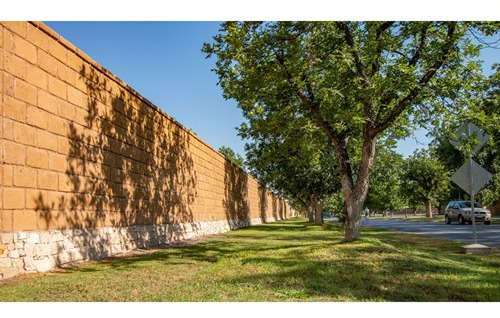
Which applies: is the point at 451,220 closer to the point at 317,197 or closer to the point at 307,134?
the point at 317,197

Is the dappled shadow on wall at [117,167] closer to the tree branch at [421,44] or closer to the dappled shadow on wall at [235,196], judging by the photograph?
the tree branch at [421,44]

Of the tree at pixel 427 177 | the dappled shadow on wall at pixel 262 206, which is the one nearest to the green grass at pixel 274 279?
the dappled shadow on wall at pixel 262 206

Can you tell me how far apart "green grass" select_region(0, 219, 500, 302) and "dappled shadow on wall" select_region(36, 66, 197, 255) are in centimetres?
134

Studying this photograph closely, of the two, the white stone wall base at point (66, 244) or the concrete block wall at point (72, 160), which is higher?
the concrete block wall at point (72, 160)

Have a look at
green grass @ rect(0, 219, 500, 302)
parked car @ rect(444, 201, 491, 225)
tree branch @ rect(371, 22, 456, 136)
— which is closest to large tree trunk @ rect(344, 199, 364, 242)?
green grass @ rect(0, 219, 500, 302)

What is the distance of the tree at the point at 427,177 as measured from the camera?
5738cm

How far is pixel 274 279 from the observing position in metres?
6.99

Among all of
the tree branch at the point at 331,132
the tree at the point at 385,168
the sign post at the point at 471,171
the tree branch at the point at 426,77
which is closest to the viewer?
the tree branch at the point at 426,77

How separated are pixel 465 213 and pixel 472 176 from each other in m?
19.5

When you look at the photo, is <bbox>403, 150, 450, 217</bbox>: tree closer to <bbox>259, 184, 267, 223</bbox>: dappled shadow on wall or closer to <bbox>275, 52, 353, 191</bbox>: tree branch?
<bbox>259, 184, 267, 223</bbox>: dappled shadow on wall

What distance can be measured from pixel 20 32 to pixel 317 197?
24.6 meters

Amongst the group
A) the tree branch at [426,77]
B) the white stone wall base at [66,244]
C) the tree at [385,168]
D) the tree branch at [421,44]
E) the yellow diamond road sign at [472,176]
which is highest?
the tree branch at [421,44]

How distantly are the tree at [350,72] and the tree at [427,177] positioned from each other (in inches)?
1878

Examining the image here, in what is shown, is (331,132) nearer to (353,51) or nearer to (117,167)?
(353,51)
